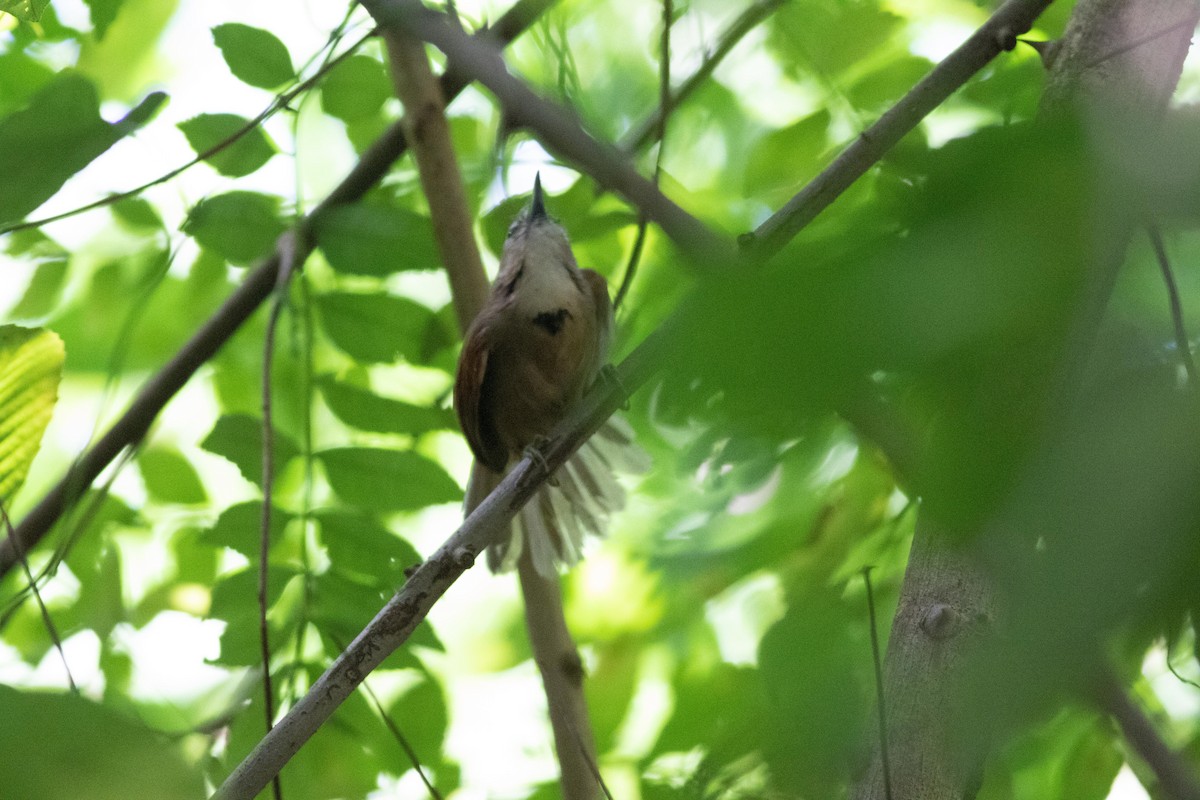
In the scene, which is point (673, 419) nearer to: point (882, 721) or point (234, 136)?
point (882, 721)

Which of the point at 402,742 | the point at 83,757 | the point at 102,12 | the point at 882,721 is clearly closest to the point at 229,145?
the point at 102,12

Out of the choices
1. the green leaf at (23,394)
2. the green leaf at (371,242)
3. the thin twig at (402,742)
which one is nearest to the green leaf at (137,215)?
the green leaf at (371,242)

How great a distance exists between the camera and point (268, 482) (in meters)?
1.91

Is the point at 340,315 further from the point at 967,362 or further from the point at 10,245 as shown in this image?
the point at 967,362

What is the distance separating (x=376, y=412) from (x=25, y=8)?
3.16 feet

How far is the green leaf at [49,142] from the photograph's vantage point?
155cm

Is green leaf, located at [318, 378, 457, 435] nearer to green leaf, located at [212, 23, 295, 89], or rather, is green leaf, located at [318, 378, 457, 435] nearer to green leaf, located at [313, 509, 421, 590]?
green leaf, located at [313, 509, 421, 590]

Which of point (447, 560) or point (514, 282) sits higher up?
point (514, 282)

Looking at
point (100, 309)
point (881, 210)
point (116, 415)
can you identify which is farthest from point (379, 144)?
point (881, 210)

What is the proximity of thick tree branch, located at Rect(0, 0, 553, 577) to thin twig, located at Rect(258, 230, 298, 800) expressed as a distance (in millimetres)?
137

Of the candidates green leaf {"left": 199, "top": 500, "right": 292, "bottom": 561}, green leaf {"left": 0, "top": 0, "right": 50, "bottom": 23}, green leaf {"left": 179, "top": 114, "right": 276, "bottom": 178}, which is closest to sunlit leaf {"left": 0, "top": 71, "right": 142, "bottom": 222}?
green leaf {"left": 0, "top": 0, "right": 50, "bottom": 23}

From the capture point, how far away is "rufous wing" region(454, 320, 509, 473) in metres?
2.18

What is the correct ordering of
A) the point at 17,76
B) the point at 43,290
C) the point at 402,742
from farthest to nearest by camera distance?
1. the point at 43,290
2. the point at 17,76
3. the point at 402,742

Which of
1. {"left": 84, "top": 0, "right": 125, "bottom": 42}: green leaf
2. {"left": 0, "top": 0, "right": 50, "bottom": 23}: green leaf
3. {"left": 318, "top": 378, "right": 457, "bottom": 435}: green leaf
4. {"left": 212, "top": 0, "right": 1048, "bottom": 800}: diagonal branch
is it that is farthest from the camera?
{"left": 318, "top": 378, "right": 457, "bottom": 435}: green leaf
